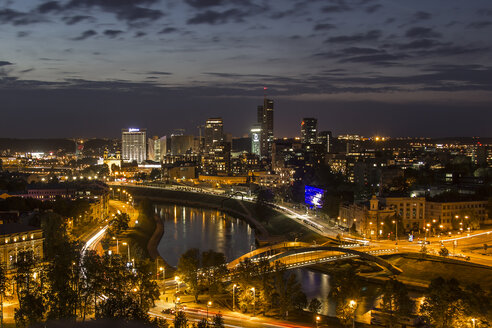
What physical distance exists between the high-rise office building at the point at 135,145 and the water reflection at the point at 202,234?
5140 centimetres

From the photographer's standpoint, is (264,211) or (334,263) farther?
(264,211)

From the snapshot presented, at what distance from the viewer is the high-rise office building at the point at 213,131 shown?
78.9m

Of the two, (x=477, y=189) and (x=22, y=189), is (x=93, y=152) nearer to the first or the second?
(x=22, y=189)

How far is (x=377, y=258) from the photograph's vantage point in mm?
15422

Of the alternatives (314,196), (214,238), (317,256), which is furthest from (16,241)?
(314,196)

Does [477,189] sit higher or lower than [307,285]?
higher

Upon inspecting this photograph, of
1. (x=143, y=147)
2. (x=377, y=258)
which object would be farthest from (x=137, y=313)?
(x=143, y=147)

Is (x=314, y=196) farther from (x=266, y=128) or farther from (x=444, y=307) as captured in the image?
(x=266, y=128)

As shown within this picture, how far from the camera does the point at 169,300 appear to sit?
1224 cm

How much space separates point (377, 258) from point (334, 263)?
1.58 m

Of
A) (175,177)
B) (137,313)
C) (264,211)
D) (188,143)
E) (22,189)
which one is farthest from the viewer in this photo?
(188,143)

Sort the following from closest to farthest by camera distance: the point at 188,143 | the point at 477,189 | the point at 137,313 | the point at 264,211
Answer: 1. the point at 137,313
2. the point at 477,189
3. the point at 264,211
4. the point at 188,143

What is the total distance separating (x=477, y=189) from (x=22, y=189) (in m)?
23.2

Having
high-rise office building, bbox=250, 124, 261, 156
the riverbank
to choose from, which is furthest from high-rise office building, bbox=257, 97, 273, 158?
the riverbank
